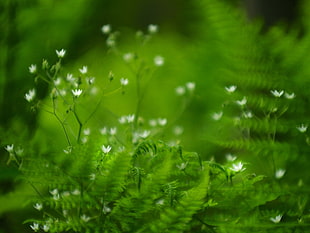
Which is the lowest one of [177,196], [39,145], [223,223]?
[223,223]

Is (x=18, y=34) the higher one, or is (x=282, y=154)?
(x=18, y=34)

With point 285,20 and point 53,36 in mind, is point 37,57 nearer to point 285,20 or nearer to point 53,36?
point 53,36

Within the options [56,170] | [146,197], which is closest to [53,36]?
[56,170]

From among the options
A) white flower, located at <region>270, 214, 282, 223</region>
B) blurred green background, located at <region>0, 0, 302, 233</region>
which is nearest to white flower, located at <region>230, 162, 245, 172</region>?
white flower, located at <region>270, 214, 282, 223</region>

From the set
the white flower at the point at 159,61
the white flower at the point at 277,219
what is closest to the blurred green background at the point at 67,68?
the white flower at the point at 159,61

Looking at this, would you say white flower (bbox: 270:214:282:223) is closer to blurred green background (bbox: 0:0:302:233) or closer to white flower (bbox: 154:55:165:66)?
blurred green background (bbox: 0:0:302:233)

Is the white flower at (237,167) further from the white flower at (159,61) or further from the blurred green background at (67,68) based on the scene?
the white flower at (159,61)

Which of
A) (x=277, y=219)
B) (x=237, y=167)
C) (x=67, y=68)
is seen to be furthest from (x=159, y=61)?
(x=67, y=68)

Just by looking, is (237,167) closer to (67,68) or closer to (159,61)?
(159,61)

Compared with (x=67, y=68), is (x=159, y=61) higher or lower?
lower

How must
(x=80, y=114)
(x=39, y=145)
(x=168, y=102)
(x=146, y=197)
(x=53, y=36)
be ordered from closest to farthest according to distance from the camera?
1. (x=146, y=197)
2. (x=39, y=145)
3. (x=53, y=36)
4. (x=80, y=114)
5. (x=168, y=102)
